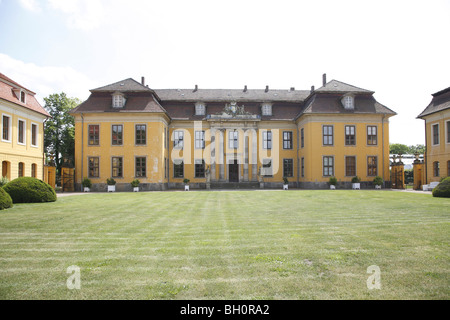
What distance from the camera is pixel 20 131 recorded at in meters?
24.7

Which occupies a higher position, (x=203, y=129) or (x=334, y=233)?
(x=203, y=129)

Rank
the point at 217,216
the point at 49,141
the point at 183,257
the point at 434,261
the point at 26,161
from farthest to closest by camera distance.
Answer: the point at 49,141
the point at 26,161
the point at 217,216
the point at 183,257
the point at 434,261

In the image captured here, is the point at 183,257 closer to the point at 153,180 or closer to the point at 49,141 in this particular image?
the point at 153,180

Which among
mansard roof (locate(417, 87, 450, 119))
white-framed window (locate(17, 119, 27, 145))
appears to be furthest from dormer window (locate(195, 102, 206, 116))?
mansard roof (locate(417, 87, 450, 119))

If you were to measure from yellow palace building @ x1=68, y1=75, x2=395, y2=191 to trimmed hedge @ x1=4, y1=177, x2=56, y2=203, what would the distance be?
1386cm

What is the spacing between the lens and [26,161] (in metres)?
25.2

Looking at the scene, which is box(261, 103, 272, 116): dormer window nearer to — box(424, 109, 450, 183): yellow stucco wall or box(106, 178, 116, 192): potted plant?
box(424, 109, 450, 183): yellow stucco wall

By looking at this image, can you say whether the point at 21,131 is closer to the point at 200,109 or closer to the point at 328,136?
the point at 200,109

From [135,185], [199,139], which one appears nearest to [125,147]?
[135,185]

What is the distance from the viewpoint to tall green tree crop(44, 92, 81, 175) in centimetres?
4259
